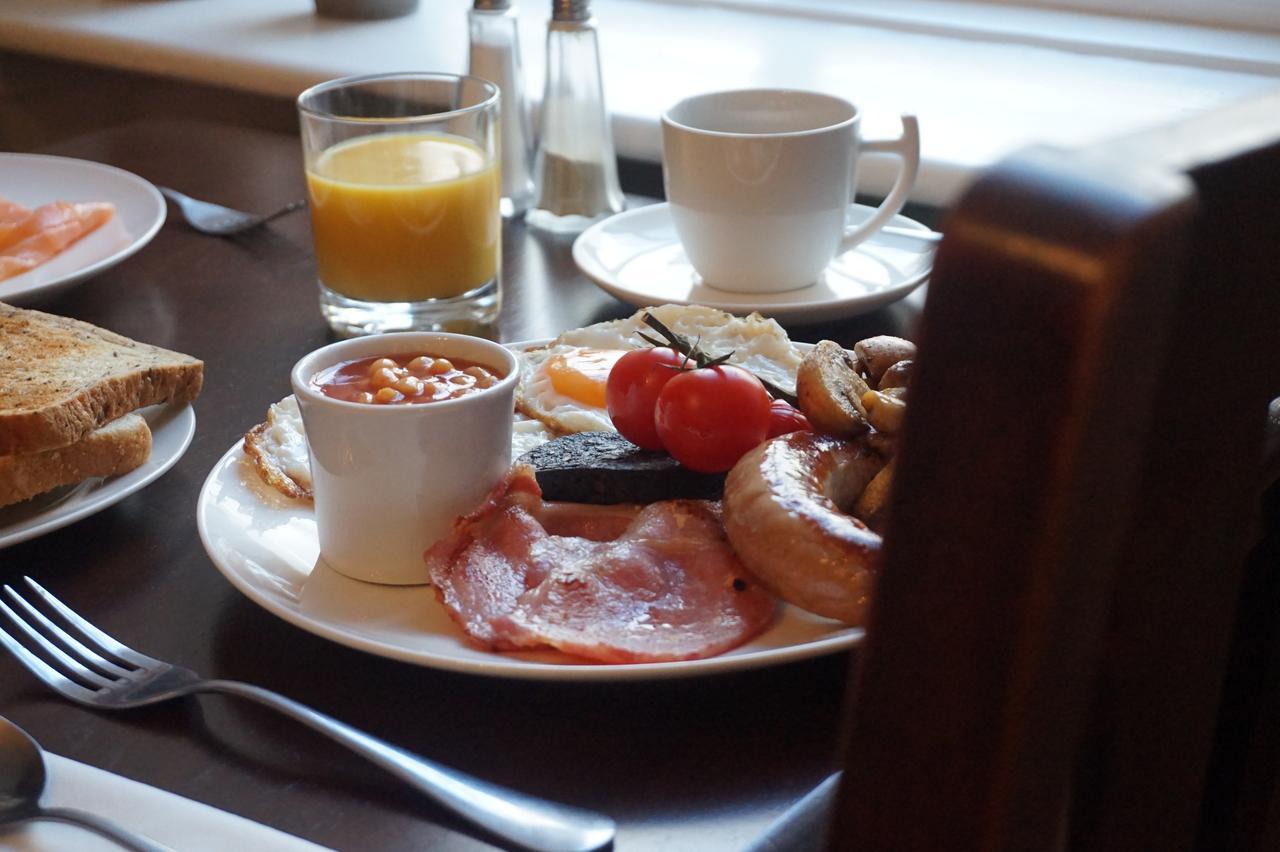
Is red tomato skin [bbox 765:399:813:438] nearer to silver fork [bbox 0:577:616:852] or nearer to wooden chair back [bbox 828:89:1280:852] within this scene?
silver fork [bbox 0:577:616:852]

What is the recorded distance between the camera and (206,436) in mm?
1194

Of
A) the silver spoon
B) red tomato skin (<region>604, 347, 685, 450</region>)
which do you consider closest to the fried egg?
red tomato skin (<region>604, 347, 685, 450</region>)

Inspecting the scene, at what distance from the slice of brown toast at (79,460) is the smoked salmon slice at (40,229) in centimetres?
59

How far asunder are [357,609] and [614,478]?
0.22 metres

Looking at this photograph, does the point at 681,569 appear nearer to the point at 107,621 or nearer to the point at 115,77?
the point at 107,621

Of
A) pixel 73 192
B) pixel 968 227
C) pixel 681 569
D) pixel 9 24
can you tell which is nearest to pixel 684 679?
pixel 681 569

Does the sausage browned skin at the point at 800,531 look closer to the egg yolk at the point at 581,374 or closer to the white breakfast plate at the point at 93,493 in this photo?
the egg yolk at the point at 581,374

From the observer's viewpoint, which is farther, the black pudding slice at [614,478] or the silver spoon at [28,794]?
the black pudding slice at [614,478]

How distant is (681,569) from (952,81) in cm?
181

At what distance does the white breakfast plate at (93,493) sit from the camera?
966 millimetres

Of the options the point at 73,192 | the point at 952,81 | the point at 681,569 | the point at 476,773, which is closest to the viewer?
the point at 476,773

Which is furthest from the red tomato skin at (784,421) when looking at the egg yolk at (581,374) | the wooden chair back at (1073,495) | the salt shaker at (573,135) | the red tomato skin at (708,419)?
the salt shaker at (573,135)

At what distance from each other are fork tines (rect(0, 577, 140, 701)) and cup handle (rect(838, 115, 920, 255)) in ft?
3.19

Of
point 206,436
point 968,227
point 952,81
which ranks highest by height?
point 968,227
